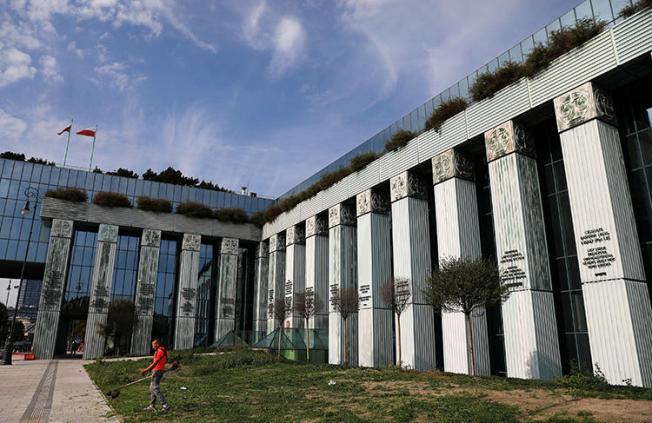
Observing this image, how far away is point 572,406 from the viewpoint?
35.4 ft

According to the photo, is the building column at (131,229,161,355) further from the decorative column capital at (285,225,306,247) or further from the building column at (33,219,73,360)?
the decorative column capital at (285,225,306,247)

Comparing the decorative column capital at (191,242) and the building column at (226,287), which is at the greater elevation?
the decorative column capital at (191,242)

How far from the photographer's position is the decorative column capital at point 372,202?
1189 inches

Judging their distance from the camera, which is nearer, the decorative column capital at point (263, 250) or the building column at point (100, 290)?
the building column at point (100, 290)

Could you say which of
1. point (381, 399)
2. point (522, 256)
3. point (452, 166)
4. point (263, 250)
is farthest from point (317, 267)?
point (381, 399)

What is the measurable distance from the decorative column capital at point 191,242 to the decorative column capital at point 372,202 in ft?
70.3

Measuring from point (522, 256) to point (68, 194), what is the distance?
3902cm

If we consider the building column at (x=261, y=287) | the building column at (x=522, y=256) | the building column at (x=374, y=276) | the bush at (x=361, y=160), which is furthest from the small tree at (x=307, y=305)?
the building column at (x=522, y=256)

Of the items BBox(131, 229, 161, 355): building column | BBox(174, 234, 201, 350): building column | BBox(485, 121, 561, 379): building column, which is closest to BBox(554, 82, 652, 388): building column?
BBox(485, 121, 561, 379): building column

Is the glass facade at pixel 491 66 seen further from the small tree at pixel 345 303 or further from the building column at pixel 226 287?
the building column at pixel 226 287

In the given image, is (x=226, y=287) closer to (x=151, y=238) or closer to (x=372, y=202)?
(x=151, y=238)

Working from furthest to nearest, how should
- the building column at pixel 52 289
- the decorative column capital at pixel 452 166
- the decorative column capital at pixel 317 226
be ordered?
1. the building column at pixel 52 289
2. the decorative column capital at pixel 317 226
3. the decorative column capital at pixel 452 166

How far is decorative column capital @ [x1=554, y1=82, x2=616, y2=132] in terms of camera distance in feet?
58.9

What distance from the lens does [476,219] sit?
23.8m
